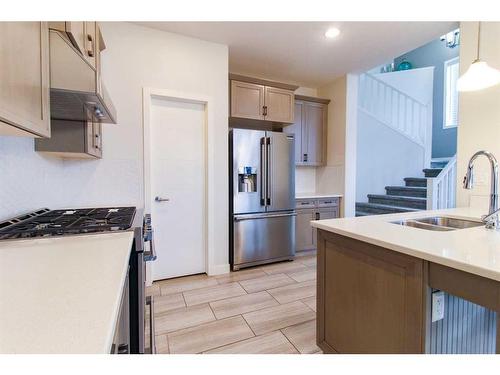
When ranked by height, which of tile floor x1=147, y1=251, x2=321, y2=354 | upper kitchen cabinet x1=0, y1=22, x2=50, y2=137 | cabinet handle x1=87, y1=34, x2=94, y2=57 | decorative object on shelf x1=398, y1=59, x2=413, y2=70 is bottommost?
tile floor x1=147, y1=251, x2=321, y2=354

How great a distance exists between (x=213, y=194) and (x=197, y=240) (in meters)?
0.58

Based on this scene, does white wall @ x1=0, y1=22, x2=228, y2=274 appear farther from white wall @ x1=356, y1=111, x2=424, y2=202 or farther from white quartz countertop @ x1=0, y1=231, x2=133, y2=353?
white wall @ x1=356, y1=111, x2=424, y2=202

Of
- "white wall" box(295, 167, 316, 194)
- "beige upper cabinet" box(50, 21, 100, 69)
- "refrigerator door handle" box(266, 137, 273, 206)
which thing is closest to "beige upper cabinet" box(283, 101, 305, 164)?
"white wall" box(295, 167, 316, 194)

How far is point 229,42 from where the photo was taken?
2883 mm

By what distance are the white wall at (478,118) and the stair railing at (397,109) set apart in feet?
8.78

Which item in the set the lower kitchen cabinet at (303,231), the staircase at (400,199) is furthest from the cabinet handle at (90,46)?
the staircase at (400,199)

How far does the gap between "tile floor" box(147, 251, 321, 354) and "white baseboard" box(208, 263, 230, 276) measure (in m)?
0.07

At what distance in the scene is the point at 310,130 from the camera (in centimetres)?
404

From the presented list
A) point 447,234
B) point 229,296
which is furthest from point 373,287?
point 229,296

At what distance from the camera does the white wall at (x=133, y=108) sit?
2328 mm

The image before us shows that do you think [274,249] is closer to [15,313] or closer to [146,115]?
[146,115]

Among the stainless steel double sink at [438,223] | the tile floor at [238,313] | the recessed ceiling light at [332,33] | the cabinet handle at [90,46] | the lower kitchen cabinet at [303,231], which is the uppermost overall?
the recessed ceiling light at [332,33]

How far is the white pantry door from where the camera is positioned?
2746 millimetres

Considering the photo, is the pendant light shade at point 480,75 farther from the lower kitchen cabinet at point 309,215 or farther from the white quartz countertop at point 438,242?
the lower kitchen cabinet at point 309,215
